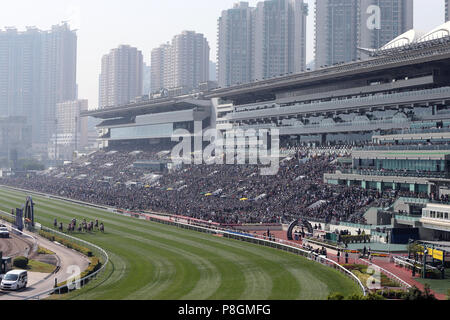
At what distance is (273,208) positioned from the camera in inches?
2144

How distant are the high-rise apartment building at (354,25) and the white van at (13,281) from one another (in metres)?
143

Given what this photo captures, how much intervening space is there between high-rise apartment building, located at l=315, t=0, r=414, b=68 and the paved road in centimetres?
13216

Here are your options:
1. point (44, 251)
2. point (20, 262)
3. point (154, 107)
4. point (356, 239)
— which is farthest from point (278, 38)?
point (20, 262)

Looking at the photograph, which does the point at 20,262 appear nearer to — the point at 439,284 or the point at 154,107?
the point at 439,284

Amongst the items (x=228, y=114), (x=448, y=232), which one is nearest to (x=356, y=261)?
(x=448, y=232)

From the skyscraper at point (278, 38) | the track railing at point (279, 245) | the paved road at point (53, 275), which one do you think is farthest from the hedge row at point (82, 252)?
the skyscraper at point (278, 38)

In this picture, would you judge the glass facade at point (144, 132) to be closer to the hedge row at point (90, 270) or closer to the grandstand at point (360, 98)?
the grandstand at point (360, 98)

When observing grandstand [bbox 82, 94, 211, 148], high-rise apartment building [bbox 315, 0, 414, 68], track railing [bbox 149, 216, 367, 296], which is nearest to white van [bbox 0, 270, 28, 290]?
track railing [bbox 149, 216, 367, 296]
